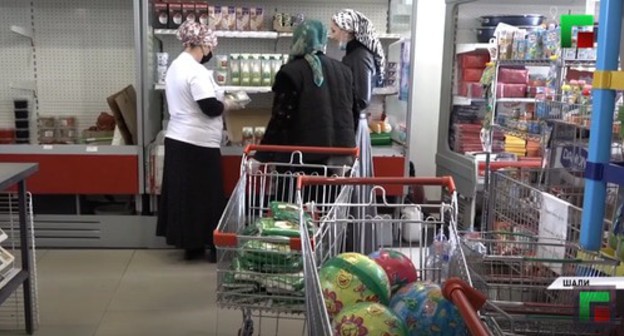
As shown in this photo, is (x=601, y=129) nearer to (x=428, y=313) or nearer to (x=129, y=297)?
(x=428, y=313)

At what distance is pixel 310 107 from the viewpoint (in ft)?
12.4

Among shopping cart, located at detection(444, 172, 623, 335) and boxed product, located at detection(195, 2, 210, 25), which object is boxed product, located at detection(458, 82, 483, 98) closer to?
boxed product, located at detection(195, 2, 210, 25)

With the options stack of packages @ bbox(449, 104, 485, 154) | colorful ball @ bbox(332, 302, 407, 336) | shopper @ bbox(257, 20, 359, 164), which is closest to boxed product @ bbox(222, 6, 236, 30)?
shopper @ bbox(257, 20, 359, 164)

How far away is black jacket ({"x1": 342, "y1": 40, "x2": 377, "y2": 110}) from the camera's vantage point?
4219 millimetres

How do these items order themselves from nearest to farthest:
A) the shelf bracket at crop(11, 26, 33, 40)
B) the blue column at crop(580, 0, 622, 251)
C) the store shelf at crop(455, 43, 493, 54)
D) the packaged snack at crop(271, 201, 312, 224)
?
the blue column at crop(580, 0, 622, 251), the packaged snack at crop(271, 201, 312, 224), the store shelf at crop(455, 43, 493, 54), the shelf bracket at crop(11, 26, 33, 40)

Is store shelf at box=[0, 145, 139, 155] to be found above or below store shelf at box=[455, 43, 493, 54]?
below

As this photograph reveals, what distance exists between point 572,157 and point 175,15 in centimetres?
340

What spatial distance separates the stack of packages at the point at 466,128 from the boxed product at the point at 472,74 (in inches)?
8.3

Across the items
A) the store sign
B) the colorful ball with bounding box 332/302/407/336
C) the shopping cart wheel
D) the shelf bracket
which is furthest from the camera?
the shelf bracket

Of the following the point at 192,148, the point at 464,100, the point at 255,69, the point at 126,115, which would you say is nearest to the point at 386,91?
the point at 464,100

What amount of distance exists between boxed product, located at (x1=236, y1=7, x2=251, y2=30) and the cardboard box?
3.34 feet

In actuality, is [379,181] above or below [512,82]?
below

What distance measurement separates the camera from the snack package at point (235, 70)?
4680mm

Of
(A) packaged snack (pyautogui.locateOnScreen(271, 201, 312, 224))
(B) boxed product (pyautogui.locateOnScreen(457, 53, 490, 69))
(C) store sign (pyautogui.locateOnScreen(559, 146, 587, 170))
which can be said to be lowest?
(A) packaged snack (pyautogui.locateOnScreen(271, 201, 312, 224))
